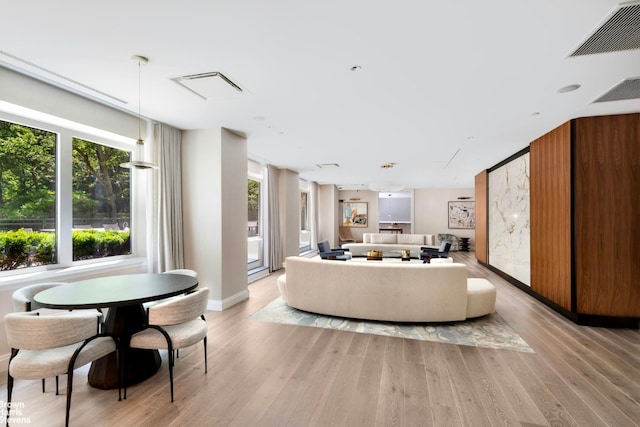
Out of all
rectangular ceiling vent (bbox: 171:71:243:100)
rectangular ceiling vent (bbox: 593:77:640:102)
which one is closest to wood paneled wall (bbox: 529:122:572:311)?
rectangular ceiling vent (bbox: 593:77:640:102)

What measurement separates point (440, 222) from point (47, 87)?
12.9 m

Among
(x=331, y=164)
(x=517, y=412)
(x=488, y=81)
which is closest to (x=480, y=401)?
(x=517, y=412)

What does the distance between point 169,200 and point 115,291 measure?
6.98 ft

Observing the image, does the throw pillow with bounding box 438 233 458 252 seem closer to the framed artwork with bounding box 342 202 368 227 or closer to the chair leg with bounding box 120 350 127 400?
the framed artwork with bounding box 342 202 368 227

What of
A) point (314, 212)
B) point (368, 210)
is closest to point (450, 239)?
point (368, 210)

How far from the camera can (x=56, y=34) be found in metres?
2.25

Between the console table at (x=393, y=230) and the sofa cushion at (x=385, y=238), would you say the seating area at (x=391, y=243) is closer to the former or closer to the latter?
the sofa cushion at (x=385, y=238)

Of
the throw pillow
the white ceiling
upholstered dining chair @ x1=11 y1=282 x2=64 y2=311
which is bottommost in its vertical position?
the throw pillow

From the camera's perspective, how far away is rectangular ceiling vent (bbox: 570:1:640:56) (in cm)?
198

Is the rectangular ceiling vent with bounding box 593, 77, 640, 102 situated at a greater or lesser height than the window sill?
greater

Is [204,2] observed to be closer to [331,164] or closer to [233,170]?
[233,170]

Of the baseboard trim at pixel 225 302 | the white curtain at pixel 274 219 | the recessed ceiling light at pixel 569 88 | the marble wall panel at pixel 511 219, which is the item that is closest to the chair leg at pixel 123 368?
the baseboard trim at pixel 225 302

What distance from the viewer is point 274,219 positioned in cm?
788

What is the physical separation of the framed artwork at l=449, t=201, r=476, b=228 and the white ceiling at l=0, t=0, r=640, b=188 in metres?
8.75
